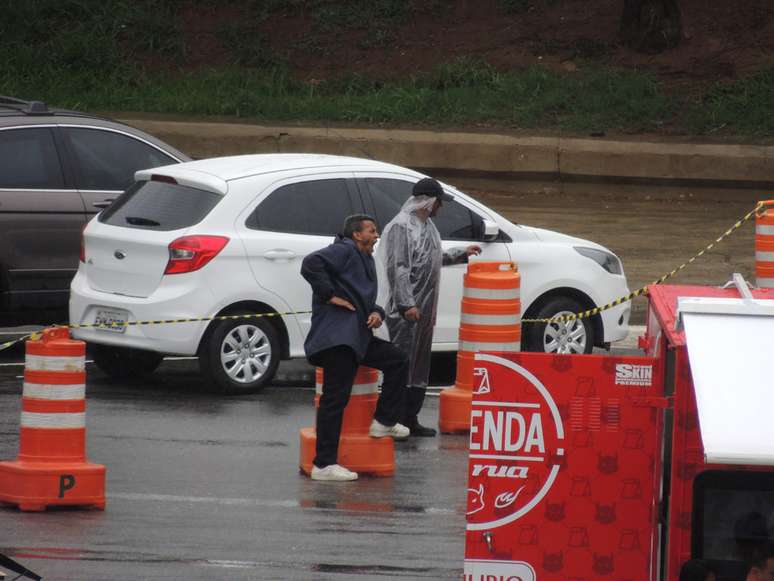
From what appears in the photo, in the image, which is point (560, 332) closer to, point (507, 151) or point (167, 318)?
point (167, 318)

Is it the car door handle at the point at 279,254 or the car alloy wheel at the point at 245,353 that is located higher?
the car door handle at the point at 279,254

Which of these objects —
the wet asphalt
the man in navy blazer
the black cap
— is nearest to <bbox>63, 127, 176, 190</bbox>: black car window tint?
the wet asphalt

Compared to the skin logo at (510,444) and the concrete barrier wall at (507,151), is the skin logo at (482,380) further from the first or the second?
the concrete barrier wall at (507,151)

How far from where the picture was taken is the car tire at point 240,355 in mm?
11883

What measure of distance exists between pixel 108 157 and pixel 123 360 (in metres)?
1.81

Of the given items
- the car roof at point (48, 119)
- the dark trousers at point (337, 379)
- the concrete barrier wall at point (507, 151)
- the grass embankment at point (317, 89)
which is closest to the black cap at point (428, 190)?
the dark trousers at point (337, 379)

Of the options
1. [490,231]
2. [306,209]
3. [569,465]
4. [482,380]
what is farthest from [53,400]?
[490,231]

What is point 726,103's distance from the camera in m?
25.4

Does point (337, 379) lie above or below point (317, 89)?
below

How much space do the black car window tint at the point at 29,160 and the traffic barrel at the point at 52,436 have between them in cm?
448

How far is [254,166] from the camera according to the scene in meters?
12.4

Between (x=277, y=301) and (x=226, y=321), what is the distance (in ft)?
1.29

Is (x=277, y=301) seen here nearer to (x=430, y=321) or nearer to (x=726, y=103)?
(x=430, y=321)

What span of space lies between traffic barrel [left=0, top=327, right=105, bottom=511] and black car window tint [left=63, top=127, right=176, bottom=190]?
15.8 feet
